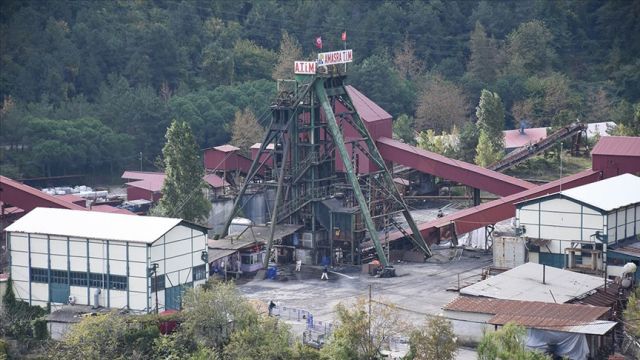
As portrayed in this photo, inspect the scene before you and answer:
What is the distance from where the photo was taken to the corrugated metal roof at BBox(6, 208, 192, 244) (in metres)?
54.3

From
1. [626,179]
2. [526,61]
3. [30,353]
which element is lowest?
[30,353]

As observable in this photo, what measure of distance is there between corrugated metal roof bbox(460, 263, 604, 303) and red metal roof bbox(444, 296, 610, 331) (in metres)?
1.05

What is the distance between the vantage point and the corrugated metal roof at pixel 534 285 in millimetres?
53719

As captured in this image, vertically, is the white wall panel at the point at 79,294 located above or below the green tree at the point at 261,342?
above

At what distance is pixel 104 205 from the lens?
7112 centimetres

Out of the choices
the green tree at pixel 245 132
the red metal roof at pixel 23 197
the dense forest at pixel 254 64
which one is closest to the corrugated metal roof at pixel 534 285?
the red metal roof at pixel 23 197

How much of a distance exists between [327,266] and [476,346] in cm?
1342

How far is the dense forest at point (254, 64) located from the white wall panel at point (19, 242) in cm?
2799

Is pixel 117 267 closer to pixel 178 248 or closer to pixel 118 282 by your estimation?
pixel 118 282

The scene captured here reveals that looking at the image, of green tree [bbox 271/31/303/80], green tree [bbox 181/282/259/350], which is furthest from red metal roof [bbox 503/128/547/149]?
green tree [bbox 181/282/259/350]

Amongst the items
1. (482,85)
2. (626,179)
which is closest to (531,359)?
(626,179)

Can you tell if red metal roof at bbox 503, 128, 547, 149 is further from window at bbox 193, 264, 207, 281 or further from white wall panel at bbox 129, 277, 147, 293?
white wall panel at bbox 129, 277, 147, 293

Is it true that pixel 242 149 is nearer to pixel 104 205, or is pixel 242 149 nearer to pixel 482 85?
pixel 104 205

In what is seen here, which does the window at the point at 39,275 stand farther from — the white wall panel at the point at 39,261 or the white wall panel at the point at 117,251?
the white wall panel at the point at 117,251
